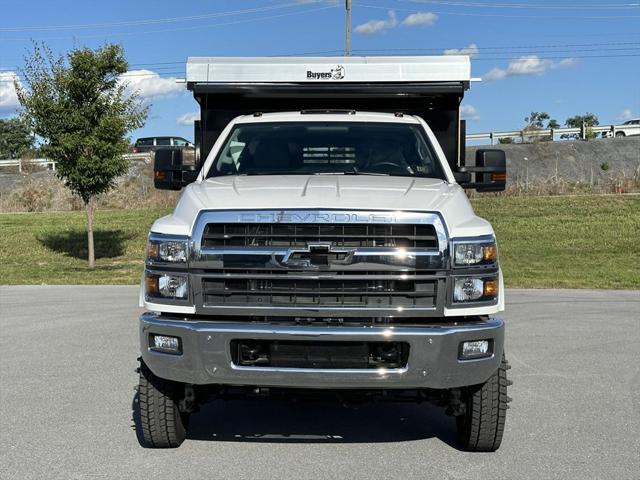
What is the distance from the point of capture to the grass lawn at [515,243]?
16.5 metres

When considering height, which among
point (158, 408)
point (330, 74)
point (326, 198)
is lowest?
point (158, 408)

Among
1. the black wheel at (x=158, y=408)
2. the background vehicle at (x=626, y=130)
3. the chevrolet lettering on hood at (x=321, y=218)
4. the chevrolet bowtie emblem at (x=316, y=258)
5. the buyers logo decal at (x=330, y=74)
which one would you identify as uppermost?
the background vehicle at (x=626, y=130)

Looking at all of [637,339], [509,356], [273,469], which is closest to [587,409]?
[509,356]

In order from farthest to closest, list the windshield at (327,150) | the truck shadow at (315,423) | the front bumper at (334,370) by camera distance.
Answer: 1. the windshield at (327,150)
2. the truck shadow at (315,423)
3. the front bumper at (334,370)

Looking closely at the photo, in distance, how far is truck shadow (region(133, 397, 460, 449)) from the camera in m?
5.43

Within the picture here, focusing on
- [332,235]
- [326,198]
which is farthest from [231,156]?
[332,235]

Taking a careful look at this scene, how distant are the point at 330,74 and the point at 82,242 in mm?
15489

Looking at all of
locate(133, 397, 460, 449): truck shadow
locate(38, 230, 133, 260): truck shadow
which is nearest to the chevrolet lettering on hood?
locate(133, 397, 460, 449): truck shadow

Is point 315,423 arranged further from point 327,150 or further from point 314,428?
point 327,150

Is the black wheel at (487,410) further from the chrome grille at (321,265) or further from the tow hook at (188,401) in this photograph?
the tow hook at (188,401)

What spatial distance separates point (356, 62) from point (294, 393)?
4286mm

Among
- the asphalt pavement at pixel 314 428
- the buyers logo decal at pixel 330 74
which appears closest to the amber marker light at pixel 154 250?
the asphalt pavement at pixel 314 428

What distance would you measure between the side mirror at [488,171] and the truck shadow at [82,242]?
15.3 meters

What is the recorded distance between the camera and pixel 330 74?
8.12 m
